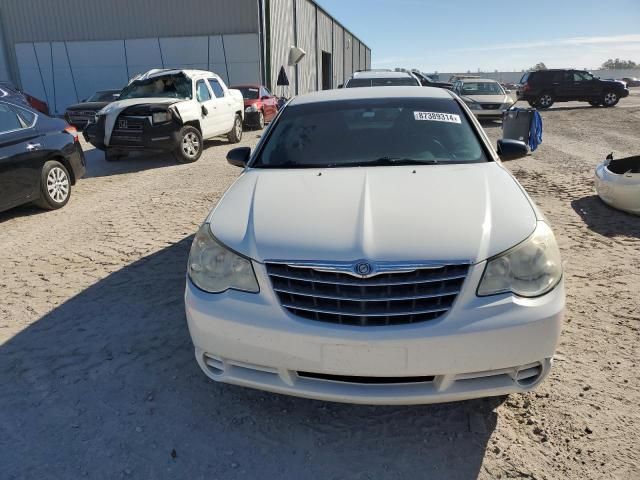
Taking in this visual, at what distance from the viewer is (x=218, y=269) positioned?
2.36m

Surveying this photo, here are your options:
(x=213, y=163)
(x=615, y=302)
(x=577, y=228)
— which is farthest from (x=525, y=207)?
(x=213, y=163)

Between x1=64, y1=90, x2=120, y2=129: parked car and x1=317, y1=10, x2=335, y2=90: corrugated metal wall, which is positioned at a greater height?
x1=317, y1=10, x2=335, y2=90: corrugated metal wall

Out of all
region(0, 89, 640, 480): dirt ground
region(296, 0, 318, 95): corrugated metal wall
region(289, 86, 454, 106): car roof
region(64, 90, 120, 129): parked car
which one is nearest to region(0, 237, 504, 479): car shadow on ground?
region(0, 89, 640, 480): dirt ground

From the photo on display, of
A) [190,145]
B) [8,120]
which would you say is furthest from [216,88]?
[8,120]

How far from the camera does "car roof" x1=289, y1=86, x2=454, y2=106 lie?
13.0 feet

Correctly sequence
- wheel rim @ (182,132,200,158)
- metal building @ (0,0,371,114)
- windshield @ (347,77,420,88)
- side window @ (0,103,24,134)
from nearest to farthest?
side window @ (0,103,24,134) < windshield @ (347,77,420,88) < wheel rim @ (182,132,200,158) < metal building @ (0,0,371,114)

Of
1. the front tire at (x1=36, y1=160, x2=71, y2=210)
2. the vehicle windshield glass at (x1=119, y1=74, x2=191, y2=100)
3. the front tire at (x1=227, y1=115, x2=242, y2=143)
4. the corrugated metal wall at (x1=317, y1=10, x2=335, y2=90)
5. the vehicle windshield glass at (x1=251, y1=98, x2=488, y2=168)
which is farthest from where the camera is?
the corrugated metal wall at (x1=317, y1=10, x2=335, y2=90)

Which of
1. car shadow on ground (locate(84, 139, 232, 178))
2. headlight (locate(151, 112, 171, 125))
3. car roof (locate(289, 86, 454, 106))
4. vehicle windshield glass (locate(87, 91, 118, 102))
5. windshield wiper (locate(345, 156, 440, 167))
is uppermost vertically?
car roof (locate(289, 86, 454, 106))

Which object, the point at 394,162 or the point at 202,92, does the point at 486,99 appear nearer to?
the point at 202,92

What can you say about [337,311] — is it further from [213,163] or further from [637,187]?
[213,163]

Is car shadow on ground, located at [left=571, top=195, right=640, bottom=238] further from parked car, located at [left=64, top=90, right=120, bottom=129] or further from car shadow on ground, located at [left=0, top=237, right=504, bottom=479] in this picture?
parked car, located at [left=64, top=90, right=120, bottom=129]

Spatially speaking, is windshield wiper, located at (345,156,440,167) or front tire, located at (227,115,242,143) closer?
windshield wiper, located at (345,156,440,167)

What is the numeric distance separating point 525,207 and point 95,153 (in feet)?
39.9

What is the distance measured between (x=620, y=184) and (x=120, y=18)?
25626 mm
